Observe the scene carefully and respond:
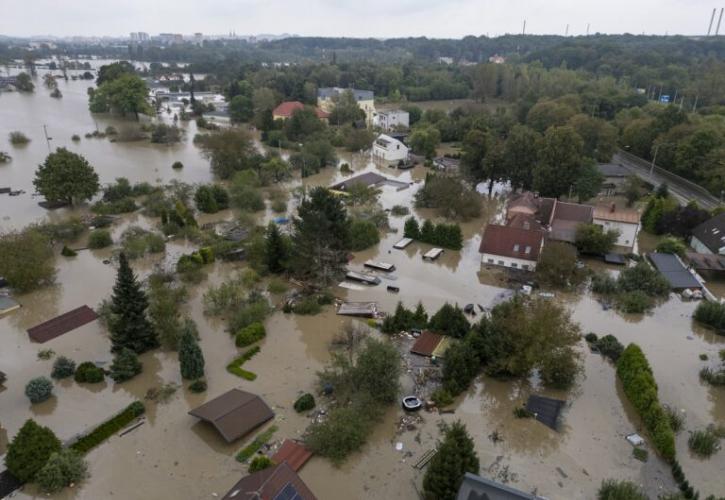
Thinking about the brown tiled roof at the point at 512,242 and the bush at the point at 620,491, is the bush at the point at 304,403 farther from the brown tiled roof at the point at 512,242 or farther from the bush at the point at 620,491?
the brown tiled roof at the point at 512,242

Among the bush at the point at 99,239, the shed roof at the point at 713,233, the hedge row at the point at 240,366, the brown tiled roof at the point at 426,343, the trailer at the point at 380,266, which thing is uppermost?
the shed roof at the point at 713,233

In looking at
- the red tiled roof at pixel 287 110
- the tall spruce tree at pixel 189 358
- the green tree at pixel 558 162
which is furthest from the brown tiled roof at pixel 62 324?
the red tiled roof at pixel 287 110

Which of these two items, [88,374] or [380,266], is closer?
[88,374]

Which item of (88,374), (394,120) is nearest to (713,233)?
(88,374)

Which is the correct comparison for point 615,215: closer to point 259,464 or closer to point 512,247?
point 512,247

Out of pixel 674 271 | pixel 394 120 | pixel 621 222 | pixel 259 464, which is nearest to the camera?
pixel 259 464

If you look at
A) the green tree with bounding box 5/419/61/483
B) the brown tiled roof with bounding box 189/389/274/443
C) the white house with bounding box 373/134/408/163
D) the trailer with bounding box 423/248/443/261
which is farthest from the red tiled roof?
the green tree with bounding box 5/419/61/483

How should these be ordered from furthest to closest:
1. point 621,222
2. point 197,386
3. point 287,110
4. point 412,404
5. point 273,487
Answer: point 287,110, point 621,222, point 197,386, point 412,404, point 273,487
